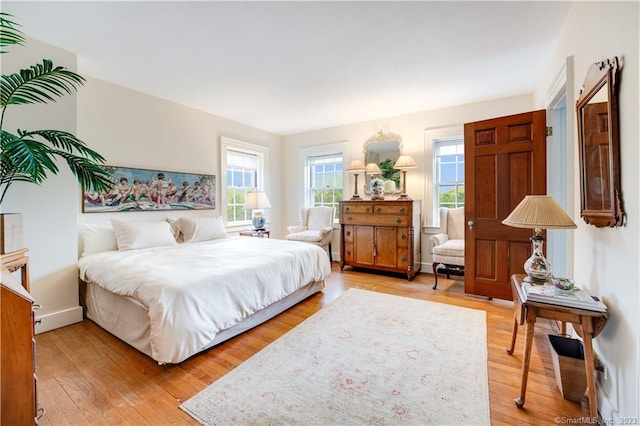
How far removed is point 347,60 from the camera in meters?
2.69

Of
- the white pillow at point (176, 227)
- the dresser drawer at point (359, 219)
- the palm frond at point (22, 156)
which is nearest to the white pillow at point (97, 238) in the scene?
the white pillow at point (176, 227)

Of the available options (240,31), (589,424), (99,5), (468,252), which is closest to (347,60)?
(240,31)

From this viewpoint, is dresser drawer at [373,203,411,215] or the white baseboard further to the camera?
dresser drawer at [373,203,411,215]

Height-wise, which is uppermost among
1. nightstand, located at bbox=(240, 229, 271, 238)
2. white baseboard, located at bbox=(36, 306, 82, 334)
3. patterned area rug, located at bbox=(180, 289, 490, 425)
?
nightstand, located at bbox=(240, 229, 271, 238)

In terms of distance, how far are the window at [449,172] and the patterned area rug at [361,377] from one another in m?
2.06

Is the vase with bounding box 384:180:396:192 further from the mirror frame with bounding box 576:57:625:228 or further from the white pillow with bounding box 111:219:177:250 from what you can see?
the white pillow with bounding box 111:219:177:250

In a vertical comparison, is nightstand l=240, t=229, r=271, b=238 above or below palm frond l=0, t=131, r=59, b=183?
→ below

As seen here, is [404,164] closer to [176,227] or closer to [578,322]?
[578,322]

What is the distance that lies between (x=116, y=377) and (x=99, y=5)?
8.38 ft

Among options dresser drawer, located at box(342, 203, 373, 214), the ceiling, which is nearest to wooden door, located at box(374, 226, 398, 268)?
dresser drawer, located at box(342, 203, 373, 214)

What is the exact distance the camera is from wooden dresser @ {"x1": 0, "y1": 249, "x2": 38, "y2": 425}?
102 centimetres

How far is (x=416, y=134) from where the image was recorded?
14.2 feet

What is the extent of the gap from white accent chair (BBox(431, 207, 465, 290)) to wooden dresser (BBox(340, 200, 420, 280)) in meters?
0.35

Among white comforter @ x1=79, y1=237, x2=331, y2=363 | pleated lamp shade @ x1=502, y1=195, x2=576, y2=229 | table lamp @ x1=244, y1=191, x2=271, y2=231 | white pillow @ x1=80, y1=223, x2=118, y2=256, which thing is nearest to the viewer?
pleated lamp shade @ x1=502, y1=195, x2=576, y2=229
